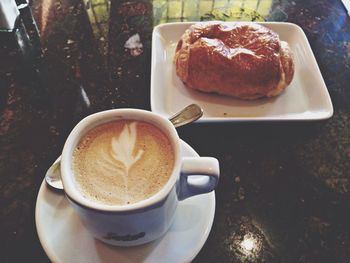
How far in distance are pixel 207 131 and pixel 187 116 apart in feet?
0.18

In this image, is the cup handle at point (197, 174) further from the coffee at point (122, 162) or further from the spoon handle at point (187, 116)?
the spoon handle at point (187, 116)

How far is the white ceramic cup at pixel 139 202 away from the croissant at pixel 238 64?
30cm

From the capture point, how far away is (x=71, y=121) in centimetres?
74

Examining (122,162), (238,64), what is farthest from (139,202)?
(238,64)

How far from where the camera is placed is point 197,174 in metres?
0.46

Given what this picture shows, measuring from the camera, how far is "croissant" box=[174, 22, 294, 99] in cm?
76

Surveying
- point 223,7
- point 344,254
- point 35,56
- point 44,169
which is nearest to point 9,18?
point 35,56

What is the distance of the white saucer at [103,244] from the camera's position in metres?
0.49

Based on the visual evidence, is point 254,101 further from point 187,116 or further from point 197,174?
point 197,174

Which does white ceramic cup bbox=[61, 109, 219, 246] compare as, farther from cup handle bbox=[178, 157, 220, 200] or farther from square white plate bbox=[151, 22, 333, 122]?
square white plate bbox=[151, 22, 333, 122]

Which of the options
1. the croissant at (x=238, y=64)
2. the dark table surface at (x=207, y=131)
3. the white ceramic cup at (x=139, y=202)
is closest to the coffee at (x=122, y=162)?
the white ceramic cup at (x=139, y=202)

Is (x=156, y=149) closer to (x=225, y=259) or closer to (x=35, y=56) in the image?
(x=225, y=259)

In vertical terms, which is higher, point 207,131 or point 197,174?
point 197,174

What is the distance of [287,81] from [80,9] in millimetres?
671
